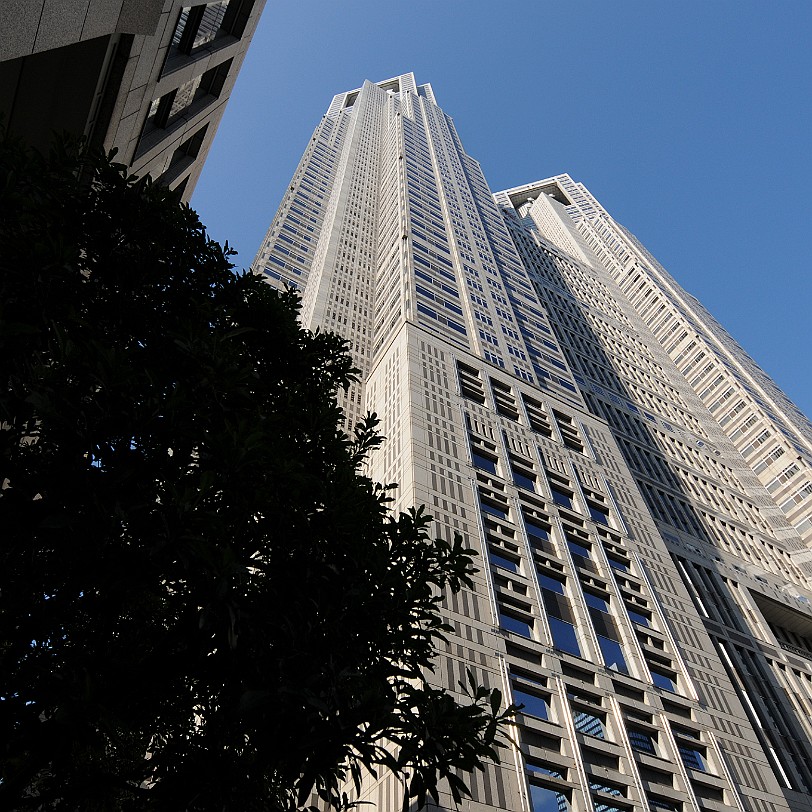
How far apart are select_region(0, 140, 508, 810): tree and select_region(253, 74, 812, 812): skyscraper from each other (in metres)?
13.3

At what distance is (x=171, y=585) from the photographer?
6.91 metres

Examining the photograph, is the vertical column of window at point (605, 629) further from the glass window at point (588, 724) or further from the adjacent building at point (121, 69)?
the adjacent building at point (121, 69)

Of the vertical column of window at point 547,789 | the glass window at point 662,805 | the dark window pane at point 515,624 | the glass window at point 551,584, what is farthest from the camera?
the glass window at point 551,584

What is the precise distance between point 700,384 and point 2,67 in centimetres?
8025

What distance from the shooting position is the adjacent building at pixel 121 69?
9.29 metres

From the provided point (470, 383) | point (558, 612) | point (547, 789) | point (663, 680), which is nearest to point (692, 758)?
point (663, 680)

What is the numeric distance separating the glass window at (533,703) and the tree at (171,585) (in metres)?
15.8

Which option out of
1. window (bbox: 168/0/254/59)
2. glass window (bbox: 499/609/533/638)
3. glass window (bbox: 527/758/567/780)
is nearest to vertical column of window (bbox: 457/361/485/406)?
glass window (bbox: 499/609/533/638)

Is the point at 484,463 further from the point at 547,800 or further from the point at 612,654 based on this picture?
the point at 547,800

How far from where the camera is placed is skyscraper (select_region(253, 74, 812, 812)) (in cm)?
2364

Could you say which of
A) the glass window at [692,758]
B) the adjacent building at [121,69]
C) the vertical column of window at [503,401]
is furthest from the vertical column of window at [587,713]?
the adjacent building at [121,69]

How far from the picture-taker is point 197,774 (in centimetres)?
621

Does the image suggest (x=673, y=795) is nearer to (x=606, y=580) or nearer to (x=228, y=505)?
(x=606, y=580)

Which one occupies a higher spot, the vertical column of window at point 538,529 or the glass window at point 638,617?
the vertical column of window at point 538,529
